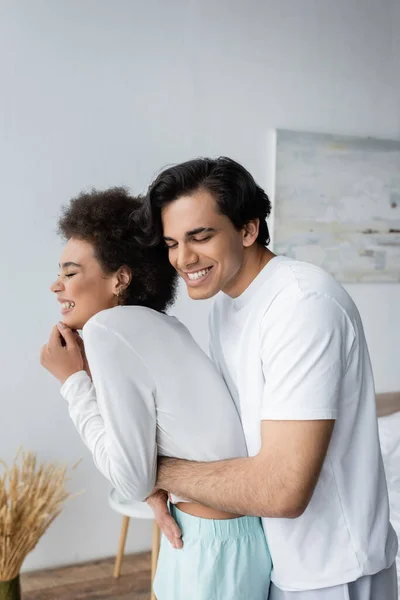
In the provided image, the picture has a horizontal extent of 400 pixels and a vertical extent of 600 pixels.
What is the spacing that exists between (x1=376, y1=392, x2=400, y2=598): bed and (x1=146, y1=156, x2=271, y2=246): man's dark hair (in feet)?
4.52

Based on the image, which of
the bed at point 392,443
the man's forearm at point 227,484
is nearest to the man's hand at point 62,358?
the man's forearm at point 227,484

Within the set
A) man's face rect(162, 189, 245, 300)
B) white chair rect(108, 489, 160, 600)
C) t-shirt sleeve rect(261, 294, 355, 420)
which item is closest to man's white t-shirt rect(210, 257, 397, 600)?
t-shirt sleeve rect(261, 294, 355, 420)

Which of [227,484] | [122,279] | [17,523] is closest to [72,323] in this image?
[122,279]

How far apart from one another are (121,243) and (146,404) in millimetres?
385

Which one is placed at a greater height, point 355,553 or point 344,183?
point 344,183

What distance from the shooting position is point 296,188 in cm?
352

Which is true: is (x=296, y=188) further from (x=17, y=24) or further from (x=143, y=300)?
(x=143, y=300)

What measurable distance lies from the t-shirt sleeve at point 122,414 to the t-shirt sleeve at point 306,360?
9.1 inches

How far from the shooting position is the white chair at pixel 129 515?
276 centimetres

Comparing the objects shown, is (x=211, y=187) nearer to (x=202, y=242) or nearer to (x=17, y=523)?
(x=202, y=242)

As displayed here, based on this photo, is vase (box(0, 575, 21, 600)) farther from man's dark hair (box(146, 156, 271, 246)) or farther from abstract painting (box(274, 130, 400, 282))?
abstract painting (box(274, 130, 400, 282))

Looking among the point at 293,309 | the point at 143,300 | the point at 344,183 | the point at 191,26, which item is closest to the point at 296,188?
the point at 344,183

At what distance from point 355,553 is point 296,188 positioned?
2515 millimetres

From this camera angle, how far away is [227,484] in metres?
1.20
